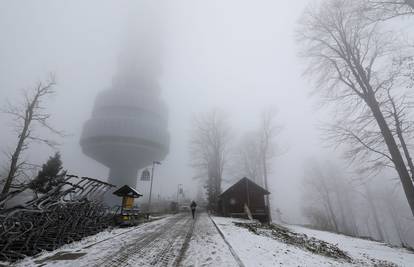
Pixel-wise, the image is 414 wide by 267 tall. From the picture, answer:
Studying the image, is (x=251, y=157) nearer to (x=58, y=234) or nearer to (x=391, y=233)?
(x=58, y=234)

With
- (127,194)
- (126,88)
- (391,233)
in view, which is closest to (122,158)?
(126,88)

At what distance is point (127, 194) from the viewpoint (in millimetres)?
13500

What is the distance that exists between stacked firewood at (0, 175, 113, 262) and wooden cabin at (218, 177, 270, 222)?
62.3 ft

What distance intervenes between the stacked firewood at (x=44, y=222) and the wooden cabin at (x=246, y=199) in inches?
748

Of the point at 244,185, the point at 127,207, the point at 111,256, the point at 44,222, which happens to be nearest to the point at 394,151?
the point at 111,256

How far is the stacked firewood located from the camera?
4.54 metres

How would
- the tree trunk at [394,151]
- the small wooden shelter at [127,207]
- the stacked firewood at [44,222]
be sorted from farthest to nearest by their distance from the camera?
the small wooden shelter at [127,207]
the tree trunk at [394,151]
the stacked firewood at [44,222]

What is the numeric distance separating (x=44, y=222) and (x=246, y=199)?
905 inches

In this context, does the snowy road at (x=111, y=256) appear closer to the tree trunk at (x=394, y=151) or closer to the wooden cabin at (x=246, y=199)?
the tree trunk at (x=394, y=151)

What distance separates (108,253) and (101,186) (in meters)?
5.56

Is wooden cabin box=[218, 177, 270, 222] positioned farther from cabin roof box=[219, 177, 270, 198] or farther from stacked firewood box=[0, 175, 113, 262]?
stacked firewood box=[0, 175, 113, 262]

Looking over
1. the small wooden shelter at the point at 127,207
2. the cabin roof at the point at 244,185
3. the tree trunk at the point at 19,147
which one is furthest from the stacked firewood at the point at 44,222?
the cabin roof at the point at 244,185

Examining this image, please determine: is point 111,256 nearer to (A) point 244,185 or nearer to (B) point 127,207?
(B) point 127,207

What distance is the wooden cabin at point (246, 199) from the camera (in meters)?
24.2
